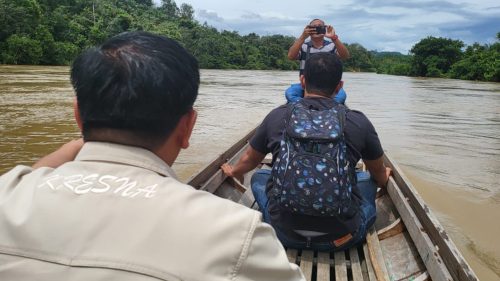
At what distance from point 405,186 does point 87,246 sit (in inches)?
101

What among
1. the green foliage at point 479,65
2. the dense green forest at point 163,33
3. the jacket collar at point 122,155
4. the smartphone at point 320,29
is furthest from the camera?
the green foliage at point 479,65

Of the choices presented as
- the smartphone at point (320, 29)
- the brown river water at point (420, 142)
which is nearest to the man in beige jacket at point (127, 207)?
the brown river water at point (420, 142)

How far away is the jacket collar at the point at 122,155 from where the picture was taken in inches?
33.4

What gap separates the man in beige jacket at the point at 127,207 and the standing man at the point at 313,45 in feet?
10.7

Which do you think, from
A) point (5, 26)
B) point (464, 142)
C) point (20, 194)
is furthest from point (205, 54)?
point (20, 194)

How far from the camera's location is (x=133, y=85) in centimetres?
87

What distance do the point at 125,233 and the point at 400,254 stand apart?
2.07 metres

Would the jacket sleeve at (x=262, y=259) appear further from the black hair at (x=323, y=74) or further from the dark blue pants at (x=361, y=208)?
the black hair at (x=323, y=74)

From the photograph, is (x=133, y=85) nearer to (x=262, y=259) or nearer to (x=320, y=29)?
(x=262, y=259)

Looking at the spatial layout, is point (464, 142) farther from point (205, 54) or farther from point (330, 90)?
point (205, 54)

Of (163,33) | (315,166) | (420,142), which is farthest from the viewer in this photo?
(163,33)

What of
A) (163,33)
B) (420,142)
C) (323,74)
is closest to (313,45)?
(323,74)

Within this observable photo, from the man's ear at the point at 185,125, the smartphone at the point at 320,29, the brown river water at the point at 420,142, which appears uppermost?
the smartphone at the point at 320,29

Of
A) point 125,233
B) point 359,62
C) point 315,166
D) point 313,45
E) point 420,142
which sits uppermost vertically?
point 313,45
